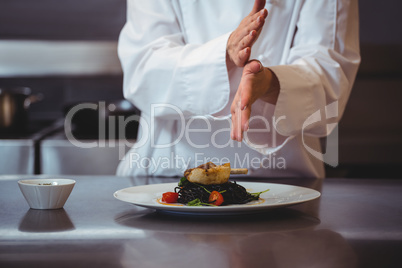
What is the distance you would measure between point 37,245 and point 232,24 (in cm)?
105

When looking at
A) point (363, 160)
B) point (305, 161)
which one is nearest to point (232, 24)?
point (305, 161)

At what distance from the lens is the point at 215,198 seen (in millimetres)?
850

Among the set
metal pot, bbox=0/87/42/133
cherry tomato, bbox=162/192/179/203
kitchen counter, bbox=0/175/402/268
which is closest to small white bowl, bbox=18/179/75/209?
kitchen counter, bbox=0/175/402/268

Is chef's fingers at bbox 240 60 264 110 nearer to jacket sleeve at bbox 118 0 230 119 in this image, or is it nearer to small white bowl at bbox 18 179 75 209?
jacket sleeve at bbox 118 0 230 119

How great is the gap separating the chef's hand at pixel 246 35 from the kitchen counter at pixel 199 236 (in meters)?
0.37

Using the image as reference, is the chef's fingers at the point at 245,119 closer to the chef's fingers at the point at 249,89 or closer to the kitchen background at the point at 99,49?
the chef's fingers at the point at 249,89

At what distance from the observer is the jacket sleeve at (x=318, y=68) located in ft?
4.36

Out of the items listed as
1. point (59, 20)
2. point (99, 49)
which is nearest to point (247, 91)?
point (99, 49)

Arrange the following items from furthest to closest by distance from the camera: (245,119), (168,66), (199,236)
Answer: (168,66) < (245,119) < (199,236)

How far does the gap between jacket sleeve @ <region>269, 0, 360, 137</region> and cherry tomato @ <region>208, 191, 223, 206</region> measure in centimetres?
51

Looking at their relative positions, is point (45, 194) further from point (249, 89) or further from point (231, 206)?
point (249, 89)

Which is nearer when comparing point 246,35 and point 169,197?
point 169,197

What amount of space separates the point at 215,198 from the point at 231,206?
72 mm

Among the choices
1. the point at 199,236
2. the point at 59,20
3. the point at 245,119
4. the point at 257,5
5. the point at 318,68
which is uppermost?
the point at 59,20
